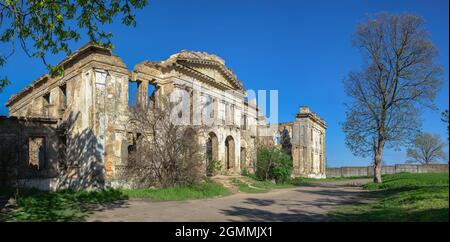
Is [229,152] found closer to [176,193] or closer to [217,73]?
[217,73]

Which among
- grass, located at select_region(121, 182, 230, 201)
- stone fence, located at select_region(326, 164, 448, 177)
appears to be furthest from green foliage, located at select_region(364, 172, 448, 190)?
stone fence, located at select_region(326, 164, 448, 177)

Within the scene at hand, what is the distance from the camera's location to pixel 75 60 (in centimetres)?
2277

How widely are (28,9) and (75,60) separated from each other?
12.1 m

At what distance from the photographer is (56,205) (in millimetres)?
15211

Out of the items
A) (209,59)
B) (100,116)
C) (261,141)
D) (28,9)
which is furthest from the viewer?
(261,141)

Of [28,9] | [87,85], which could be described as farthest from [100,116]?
[28,9]

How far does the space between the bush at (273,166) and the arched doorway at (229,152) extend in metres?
2.41

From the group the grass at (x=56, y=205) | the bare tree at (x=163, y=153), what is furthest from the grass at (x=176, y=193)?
the grass at (x=56, y=205)

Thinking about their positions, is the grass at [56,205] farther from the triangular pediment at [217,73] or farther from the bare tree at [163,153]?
the triangular pediment at [217,73]

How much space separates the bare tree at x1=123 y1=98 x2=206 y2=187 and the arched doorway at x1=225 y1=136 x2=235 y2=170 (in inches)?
528

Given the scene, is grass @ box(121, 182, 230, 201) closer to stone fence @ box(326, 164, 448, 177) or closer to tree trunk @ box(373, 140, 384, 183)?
tree trunk @ box(373, 140, 384, 183)

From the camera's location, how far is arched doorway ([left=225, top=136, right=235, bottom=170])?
1331 inches

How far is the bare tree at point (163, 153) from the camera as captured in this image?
1978 centimetres
